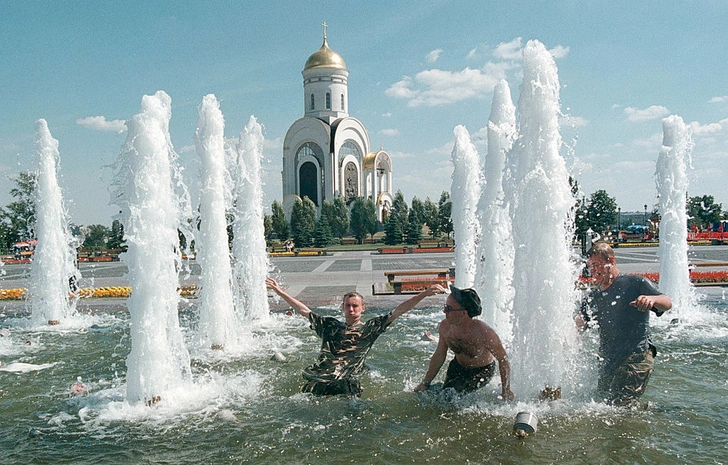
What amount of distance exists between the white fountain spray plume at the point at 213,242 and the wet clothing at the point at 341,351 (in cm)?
358

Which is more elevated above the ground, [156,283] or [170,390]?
[156,283]

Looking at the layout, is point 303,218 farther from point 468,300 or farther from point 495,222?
point 468,300

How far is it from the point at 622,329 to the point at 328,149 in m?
49.4

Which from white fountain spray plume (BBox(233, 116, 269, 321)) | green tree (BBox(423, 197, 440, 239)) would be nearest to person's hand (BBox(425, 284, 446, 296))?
white fountain spray plume (BBox(233, 116, 269, 321))

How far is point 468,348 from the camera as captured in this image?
170 inches

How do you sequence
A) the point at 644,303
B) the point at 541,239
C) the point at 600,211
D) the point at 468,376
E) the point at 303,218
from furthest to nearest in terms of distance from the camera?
1. the point at 303,218
2. the point at 600,211
3. the point at 541,239
4. the point at 468,376
5. the point at 644,303

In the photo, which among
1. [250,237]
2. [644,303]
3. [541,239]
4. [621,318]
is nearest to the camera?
[644,303]

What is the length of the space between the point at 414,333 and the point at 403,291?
4467mm

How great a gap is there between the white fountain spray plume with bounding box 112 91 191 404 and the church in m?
46.4

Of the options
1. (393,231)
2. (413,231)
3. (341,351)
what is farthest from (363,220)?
(341,351)

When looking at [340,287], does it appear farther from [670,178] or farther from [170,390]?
[170,390]

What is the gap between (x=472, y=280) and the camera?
1012 cm

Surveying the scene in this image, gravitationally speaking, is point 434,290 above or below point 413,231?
below

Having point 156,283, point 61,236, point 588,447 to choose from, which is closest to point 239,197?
point 61,236
